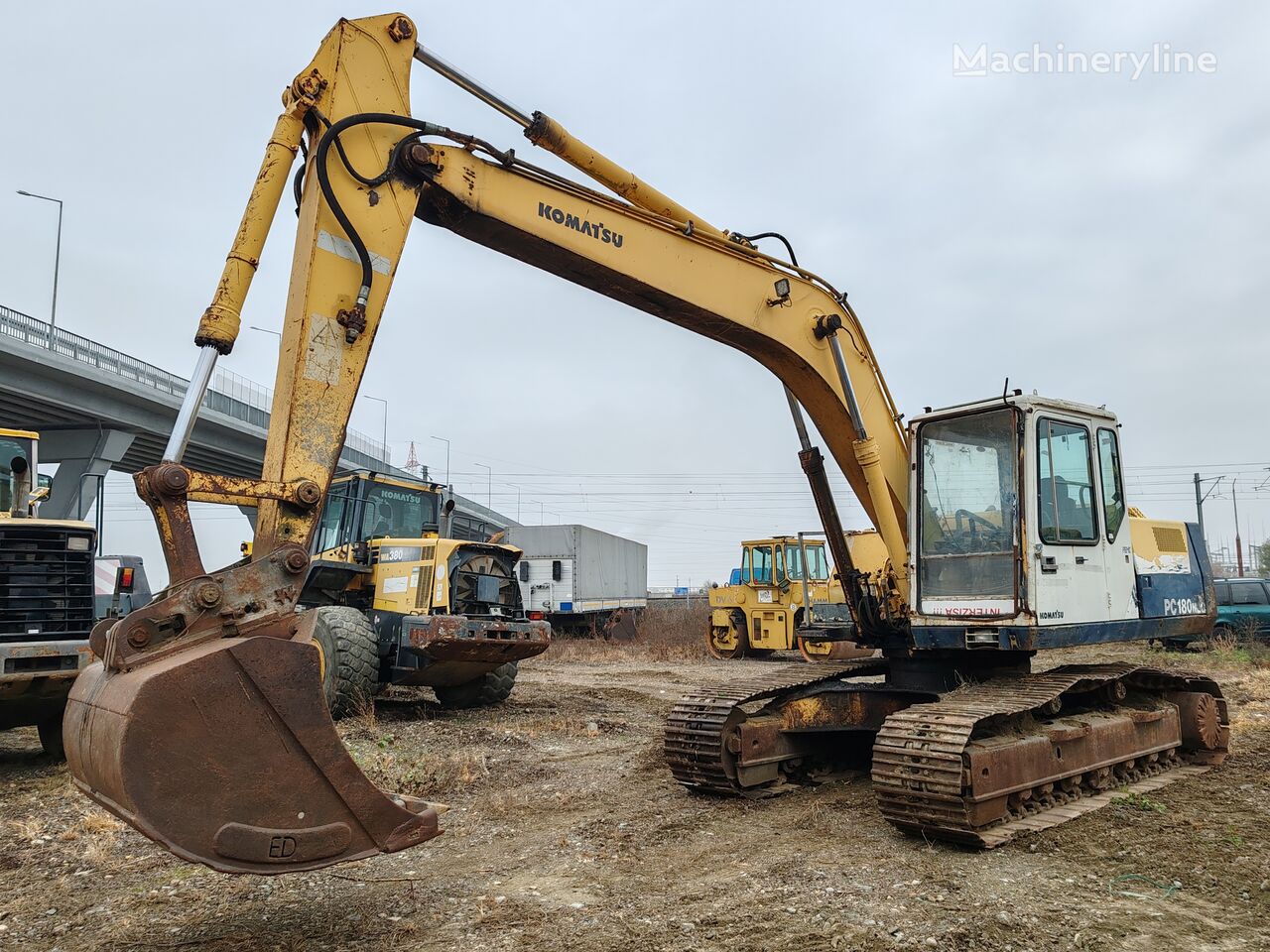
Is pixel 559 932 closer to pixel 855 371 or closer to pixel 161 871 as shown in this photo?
pixel 161 871

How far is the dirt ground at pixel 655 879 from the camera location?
4078mm

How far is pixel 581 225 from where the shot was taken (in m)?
5.92

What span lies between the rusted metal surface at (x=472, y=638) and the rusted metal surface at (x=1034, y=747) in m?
5.13

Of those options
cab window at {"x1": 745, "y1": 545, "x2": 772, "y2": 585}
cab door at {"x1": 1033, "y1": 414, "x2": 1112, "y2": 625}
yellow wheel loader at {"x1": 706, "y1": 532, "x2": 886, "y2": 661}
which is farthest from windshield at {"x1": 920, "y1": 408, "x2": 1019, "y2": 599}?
cab window at {"x1": 745, "y1": 545, "x2": 772, "y2": 585}

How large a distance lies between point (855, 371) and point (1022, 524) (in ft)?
5.45

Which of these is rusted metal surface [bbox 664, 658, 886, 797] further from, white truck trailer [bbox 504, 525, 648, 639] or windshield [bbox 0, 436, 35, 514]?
white truck trailer [bbox 504, 525, 648, 639]

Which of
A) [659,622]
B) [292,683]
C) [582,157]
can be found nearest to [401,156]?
[582,157]

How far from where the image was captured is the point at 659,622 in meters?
29.0

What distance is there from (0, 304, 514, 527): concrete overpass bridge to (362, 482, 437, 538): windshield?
1156cm

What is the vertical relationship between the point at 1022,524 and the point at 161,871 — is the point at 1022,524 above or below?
above

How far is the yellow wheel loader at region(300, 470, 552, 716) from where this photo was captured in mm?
9742

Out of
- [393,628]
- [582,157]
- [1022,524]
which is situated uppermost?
[582,157]

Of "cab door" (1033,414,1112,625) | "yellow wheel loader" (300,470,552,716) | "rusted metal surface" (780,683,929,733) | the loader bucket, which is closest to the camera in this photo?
the loader bucket

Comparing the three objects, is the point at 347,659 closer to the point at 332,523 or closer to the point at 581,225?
the point at 332,523
